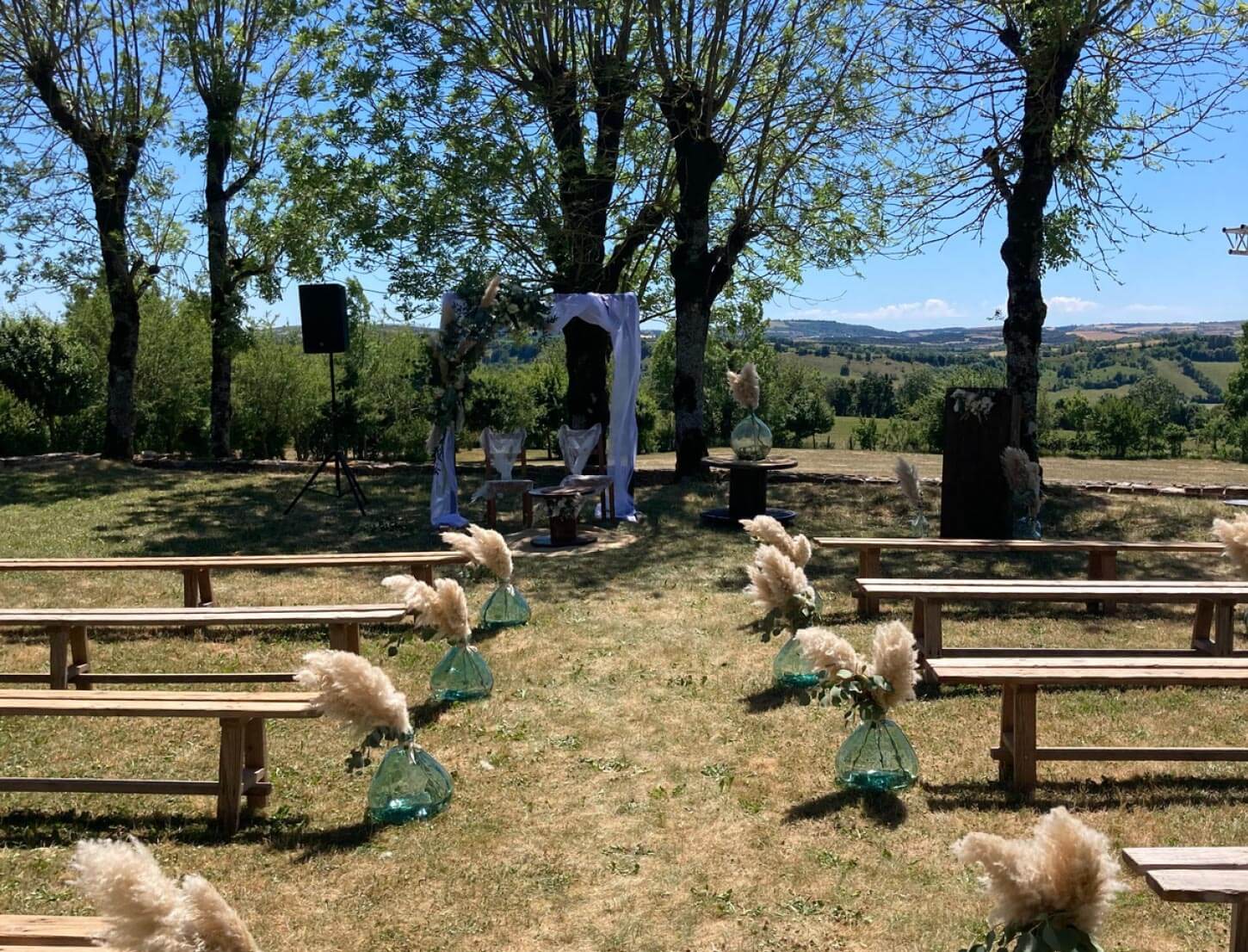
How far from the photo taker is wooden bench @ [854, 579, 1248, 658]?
538 centimetres

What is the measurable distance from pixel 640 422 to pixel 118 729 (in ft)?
111

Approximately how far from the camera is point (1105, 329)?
99438mm

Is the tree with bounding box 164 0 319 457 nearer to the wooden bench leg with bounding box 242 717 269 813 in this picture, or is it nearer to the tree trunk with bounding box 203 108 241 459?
the tree trunk with bounding box 203 108 241 459

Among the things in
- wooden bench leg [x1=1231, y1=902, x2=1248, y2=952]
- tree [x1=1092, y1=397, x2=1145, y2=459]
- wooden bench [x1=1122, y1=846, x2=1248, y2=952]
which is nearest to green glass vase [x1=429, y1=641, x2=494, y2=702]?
wooden bench [x1=1122, y1=846, x2=1248, y2=952]

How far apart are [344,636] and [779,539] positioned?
244 cm

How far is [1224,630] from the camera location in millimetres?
5590

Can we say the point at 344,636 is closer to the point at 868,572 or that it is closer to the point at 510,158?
the point at 868,572

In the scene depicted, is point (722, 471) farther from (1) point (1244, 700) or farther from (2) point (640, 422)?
(2) point (640, 422)

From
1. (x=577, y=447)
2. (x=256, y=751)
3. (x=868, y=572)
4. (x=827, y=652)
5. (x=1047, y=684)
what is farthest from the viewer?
(x=577, y=447)

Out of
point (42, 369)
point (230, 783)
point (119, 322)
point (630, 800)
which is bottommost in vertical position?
point (630, 800)

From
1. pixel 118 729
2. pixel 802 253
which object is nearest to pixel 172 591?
pixel 118 729

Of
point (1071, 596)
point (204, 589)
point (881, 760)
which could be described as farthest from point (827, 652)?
point (204, 589)

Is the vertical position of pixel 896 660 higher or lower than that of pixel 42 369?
lower

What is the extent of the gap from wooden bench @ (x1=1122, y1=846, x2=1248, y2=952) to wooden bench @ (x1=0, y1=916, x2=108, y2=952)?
247 centimetres
